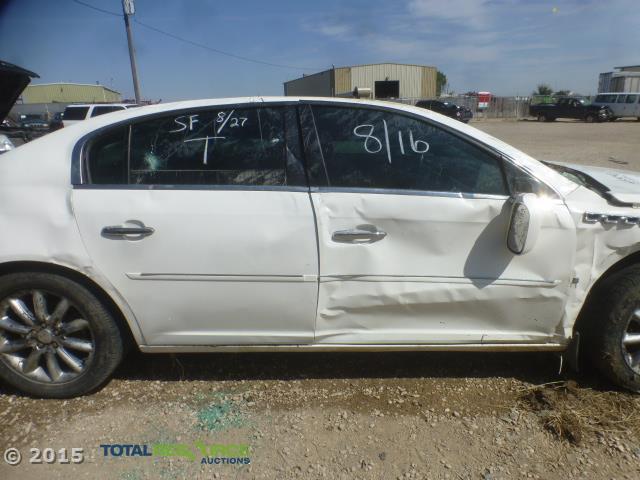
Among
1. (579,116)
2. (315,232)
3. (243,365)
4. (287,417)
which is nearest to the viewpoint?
(315,232)

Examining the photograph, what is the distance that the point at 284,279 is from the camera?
2287mm

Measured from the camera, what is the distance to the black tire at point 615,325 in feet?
7.68

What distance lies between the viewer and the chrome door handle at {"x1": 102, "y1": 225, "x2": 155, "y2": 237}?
87.6 inches

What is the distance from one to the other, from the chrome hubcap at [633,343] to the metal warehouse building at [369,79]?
115 feet

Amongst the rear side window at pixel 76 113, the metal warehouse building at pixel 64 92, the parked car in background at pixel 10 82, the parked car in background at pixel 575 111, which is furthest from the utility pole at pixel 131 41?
the metal warehouse building at pixel 64 92

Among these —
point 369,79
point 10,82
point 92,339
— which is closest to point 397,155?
point 92,339

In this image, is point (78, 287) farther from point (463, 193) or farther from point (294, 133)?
point (463, 193)

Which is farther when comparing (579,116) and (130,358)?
(579,116)

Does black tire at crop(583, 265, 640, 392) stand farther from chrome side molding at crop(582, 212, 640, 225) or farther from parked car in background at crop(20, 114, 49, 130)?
parked car in background at crop(20, 114, 49, 130)

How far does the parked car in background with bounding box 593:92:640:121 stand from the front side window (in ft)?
111

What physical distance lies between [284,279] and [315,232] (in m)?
0.28

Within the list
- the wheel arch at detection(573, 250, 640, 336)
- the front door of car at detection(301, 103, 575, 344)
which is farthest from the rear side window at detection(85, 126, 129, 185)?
the wheel arch at detection(573, 250, 640, 336)

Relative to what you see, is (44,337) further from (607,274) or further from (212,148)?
(607,274)

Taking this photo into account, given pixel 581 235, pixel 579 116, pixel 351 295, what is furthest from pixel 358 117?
pixel 579 116
